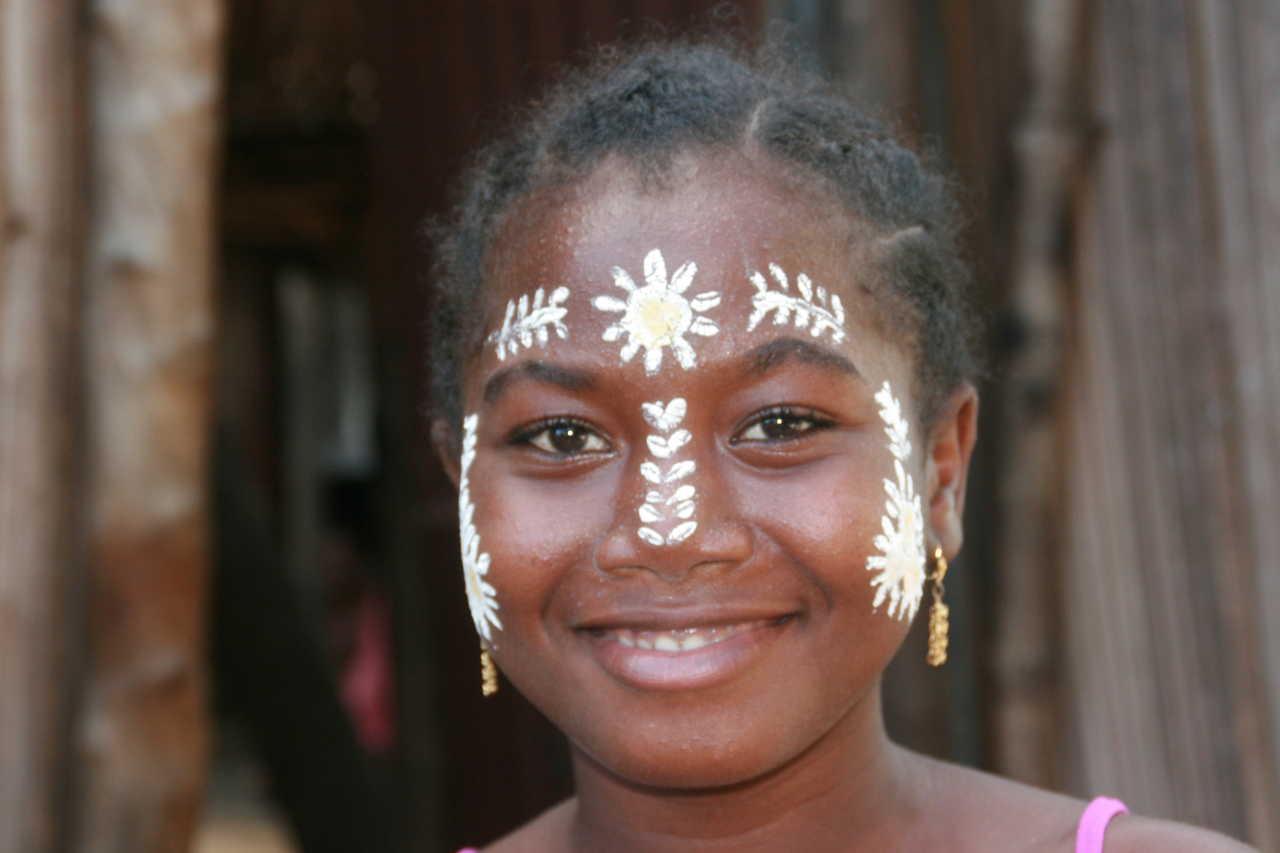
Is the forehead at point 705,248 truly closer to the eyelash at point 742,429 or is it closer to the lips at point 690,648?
the eyelash at point 742,429

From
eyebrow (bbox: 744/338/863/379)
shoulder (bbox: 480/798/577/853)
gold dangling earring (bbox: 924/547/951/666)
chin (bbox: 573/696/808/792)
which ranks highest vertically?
eyebrow (bbox: 744/338/863/379)

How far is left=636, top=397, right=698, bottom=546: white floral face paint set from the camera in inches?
62.2

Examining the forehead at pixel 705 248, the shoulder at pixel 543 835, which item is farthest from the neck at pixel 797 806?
the forehead at pixel 705 248

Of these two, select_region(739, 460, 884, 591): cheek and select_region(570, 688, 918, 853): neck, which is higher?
select_region(739, 460, 884, 591): cheek

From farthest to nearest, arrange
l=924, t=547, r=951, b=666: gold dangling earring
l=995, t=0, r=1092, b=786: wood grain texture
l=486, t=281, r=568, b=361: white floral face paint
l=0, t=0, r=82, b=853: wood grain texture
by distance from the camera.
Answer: l=995, t=0, r=1092, b=786: wood grain texture, l=0, t=0, r=82, b=853: wood grain texture, l=924, t=547, r=951, b=666: gold dangling earring, l=486, t=281, r=568, b=361: white floral face paint

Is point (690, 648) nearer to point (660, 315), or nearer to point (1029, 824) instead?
point (660, 315)

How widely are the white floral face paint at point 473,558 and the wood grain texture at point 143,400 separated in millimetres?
873

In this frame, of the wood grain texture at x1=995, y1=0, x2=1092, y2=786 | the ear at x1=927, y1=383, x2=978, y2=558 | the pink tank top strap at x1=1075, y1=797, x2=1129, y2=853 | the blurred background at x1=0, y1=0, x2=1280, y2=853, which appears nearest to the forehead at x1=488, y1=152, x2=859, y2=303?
the ear at x1=927, y1=383, x2=978, y2=558

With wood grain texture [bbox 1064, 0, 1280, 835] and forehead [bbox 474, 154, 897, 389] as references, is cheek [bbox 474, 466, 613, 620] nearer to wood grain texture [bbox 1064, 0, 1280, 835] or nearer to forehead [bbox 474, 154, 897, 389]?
forehead [bbox 474, 154, 897, 389]

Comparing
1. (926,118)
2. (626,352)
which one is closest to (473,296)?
(626,352)

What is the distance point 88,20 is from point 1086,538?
1865mm

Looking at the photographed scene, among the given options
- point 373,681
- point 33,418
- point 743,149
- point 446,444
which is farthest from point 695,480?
point 373,681

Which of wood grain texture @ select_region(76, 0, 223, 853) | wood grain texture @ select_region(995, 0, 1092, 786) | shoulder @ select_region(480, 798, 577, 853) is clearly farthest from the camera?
wood grain texture @ select_region(995, 0, 1092, 786)

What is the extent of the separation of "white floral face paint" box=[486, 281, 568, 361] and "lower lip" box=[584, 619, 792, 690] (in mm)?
341
